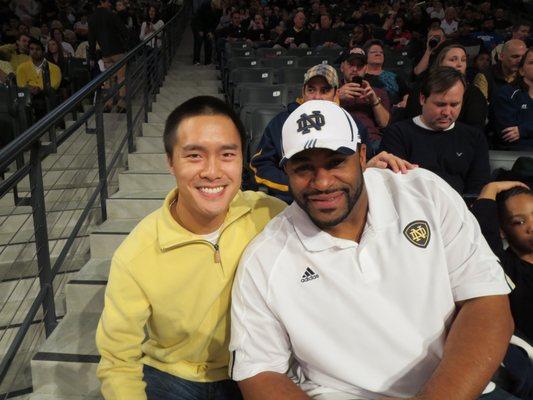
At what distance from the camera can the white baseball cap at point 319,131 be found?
1.29 metres

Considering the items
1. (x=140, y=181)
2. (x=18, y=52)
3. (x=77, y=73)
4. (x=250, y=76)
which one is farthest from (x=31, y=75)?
(x=140, y=181)

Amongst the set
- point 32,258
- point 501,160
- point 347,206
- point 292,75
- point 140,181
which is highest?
point 292,75

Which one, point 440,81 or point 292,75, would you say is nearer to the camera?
point 440,81

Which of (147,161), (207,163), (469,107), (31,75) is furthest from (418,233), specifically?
(31,75)

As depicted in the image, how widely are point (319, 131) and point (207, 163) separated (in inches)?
13.7

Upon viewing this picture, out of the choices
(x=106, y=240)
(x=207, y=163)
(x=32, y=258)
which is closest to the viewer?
(x=207, y=163)

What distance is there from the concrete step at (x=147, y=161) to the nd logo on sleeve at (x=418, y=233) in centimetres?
283

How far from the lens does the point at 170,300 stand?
1483 millimetres

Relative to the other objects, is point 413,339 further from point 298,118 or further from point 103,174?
point 103,174

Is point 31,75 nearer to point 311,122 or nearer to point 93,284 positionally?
point 93,284

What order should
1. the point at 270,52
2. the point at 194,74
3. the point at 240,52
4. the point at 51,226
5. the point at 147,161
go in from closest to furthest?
1. the point at 51,226
2. the point at 147,161
3. the point at 240,52
4. the point at 270,52
5. the point at 194,74

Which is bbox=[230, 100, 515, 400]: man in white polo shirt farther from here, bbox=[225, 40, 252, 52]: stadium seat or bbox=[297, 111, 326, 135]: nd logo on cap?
bbox=[225, 40, 252, 52]: stadium seat

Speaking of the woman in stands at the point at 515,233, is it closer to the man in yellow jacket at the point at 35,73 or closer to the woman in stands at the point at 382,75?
the woman in stands at the point at 382,75

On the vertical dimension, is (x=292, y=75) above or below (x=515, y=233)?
above
